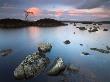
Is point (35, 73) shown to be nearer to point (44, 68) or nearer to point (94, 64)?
point (44, 68)

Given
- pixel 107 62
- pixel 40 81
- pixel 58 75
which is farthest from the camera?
pixel 107 62

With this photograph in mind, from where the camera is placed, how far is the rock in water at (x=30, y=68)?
1069 inches

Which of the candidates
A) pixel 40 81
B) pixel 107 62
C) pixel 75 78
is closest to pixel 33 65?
pixel 40 81

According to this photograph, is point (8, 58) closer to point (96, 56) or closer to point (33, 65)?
point (33, 65)

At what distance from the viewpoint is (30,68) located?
28.3m

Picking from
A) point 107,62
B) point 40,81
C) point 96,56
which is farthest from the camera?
point 96,56

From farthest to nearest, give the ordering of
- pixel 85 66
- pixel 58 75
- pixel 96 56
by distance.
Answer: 1. pixel 96 56
2. pixel 85 66
3. pixel 58 75

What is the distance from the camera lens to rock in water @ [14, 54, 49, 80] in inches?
1069

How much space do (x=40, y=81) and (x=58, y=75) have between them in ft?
10.8

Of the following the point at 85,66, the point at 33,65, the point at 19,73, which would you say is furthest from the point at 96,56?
the point at 19,73

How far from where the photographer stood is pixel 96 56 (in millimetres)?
42562

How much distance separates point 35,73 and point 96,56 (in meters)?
18.8

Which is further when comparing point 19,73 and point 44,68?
point 44,68

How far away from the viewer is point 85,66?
3462 centimetres
